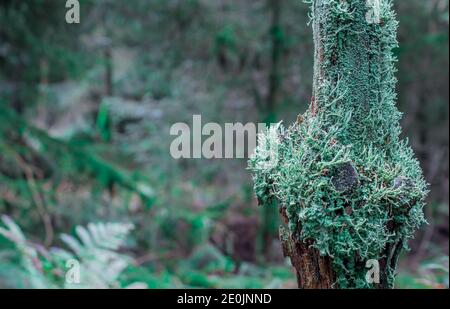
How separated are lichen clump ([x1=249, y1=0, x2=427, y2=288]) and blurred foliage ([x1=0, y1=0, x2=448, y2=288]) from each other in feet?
9.62

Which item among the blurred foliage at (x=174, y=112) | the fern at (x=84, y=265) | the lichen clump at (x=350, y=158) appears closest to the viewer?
the lichen clump at (x=350, y=158)

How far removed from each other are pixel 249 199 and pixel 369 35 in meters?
5.39

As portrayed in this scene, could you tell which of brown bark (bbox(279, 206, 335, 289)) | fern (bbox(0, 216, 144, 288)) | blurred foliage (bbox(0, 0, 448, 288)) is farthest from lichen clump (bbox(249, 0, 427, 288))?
blurred foliage (bbox(0, 0, 448, 288))

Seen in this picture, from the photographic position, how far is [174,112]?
659cm

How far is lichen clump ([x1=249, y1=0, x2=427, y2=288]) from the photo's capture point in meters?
1.48

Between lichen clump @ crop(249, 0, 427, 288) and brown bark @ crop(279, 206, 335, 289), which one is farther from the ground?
lichen clump @ crop(249, 0, 427, 288)

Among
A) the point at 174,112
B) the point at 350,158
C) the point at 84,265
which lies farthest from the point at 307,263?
the point at 174,112

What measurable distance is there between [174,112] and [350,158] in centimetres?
525

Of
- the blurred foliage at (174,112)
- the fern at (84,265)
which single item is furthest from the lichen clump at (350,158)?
the blurred foliage at (174,112)

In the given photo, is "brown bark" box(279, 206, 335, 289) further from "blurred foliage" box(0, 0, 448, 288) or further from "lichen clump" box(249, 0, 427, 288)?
"blurred foliage" box(0, 0, 448, 288)

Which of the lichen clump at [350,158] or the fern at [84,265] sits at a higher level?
the lichen clump at [350,158]

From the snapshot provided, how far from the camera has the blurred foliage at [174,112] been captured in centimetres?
536

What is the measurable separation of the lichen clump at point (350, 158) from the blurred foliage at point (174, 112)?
2.93 metres

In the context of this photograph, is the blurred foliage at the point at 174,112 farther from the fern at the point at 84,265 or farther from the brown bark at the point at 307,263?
the brown bark at the point at 307,263
